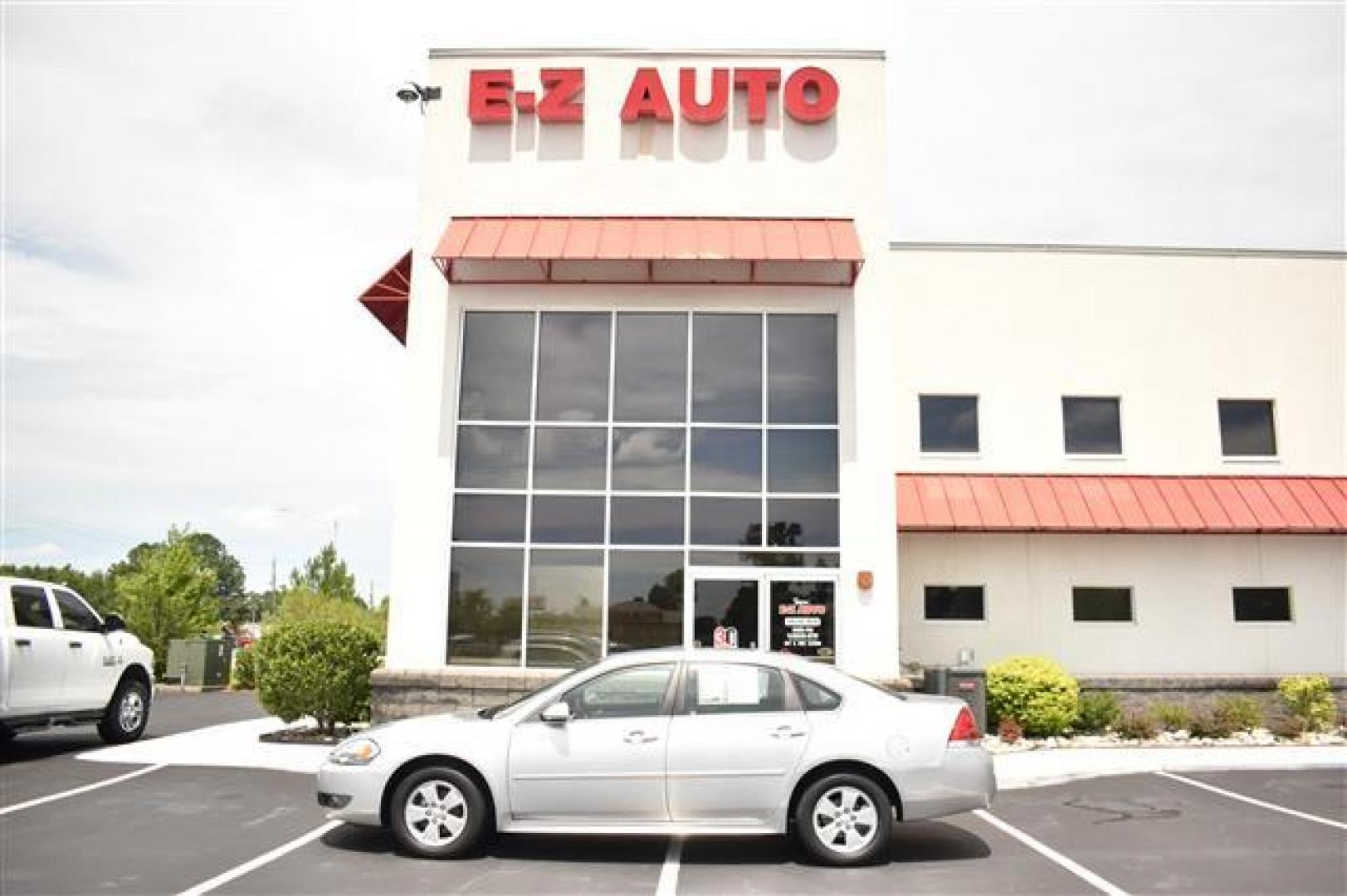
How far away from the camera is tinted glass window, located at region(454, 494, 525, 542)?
13.5 metres

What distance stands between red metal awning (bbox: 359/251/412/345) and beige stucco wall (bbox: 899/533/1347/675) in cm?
936

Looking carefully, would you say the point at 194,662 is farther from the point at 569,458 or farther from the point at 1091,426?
the point at 1091,426

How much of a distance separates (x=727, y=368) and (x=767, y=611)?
360 cm

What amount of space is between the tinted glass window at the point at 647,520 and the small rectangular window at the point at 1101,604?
7.62 meters

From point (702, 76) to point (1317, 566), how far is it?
44.4ft

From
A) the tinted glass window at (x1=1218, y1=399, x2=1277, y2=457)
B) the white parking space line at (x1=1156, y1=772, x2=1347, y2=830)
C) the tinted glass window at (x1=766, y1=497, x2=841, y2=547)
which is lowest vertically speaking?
the white parking space line at (x1=1156, y1=772, x2=1347, y2=830)

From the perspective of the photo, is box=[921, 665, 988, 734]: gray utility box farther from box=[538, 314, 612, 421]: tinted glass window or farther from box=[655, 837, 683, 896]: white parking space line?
box=[655, 837, 683, 896]: white parking space line

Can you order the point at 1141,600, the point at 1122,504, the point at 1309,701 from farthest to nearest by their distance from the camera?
the point at 1141,600
the point at 1122,504
the point at 1309,701

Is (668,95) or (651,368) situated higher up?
(668,95)

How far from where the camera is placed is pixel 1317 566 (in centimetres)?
1644

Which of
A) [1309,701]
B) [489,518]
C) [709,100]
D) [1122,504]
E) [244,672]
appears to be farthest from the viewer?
[244,672]

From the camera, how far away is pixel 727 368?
1384cm

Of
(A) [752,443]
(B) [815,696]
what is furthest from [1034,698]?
(B) [815,696]

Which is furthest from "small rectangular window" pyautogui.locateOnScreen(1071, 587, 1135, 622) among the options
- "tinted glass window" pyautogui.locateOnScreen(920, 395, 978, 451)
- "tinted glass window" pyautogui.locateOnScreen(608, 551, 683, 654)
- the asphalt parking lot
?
"tinted glass window" pyautogui.locateOnScreen(608, 551, 683, 654)
